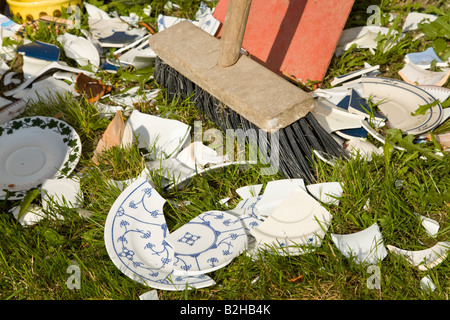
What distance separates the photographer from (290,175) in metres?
2.09

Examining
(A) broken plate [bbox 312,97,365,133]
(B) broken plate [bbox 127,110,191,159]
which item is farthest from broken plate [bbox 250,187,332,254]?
(B) broken plate [bbox 127,110,191,159]

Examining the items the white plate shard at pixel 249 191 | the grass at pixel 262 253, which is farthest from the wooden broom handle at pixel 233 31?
the white plate shard at pixel 249 191

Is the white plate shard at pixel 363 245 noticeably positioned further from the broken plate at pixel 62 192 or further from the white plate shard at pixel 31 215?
the white plate shard at pixel 31 215

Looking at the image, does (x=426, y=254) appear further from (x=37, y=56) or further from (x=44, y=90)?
(x=37, y=56)

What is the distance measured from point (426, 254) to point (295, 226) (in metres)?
0.50

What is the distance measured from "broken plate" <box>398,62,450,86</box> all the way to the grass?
1.57ft

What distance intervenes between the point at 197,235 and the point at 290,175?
1.69 feet

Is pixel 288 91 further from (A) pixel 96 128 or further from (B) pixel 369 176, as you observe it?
(A) pixel 96 128

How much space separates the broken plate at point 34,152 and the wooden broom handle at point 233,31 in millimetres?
837

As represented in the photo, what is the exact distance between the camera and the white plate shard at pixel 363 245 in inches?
69.2

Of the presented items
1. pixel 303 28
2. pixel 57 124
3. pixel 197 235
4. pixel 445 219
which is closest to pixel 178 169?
pixel 197 235

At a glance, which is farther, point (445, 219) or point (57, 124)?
point (57, 124)

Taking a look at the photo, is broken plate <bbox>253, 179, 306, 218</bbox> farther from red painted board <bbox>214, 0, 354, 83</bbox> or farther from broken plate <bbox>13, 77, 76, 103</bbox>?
broken plate <bbox>13, 77, 76, 103</bbox>

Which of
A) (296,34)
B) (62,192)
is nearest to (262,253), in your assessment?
(62,192)
